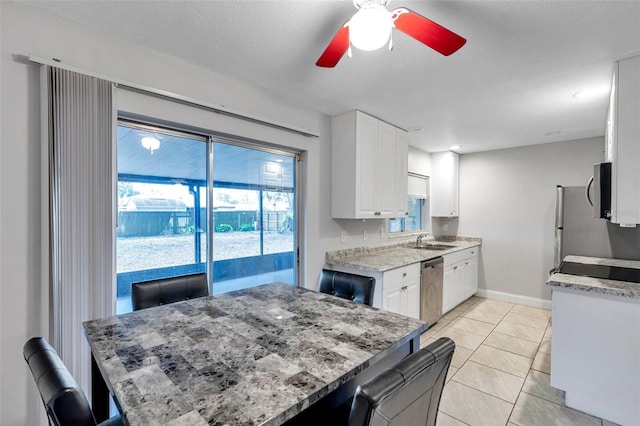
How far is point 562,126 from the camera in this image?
3.41 m

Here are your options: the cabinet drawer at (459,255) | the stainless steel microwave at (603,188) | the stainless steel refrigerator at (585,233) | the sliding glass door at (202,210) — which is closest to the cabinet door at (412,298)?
the cabinet drawer at (459,255)

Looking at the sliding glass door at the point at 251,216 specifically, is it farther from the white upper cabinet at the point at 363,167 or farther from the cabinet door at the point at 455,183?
the cabinet door at the point at 455,183

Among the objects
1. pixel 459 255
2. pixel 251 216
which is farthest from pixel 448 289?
pixel 251 216

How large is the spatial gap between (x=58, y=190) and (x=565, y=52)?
10.2 ft

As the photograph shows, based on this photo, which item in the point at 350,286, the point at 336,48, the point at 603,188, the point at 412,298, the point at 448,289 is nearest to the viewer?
the point at 336,48

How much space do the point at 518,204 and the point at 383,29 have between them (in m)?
4.44

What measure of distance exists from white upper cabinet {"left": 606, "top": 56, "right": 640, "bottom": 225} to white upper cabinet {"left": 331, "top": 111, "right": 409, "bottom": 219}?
1843 mm

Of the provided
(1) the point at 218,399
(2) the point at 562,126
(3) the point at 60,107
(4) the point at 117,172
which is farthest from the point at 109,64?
(2) the point at 562,126

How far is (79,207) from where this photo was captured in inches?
64.6

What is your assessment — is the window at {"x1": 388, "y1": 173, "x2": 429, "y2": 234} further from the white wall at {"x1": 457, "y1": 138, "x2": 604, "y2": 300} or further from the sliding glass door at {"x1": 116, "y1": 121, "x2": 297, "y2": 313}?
the sliding glass door at {"x1": 116, "y1": 121, "x2": 297, "y2": 313}

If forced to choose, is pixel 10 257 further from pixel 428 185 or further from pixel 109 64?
pixel 428 185

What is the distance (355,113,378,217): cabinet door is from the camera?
9.85 ft

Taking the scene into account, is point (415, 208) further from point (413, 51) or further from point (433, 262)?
point (413, 51)

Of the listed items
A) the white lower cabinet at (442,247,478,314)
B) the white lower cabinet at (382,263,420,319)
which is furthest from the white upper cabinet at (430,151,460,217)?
the white lower cabinet at (382,263,420,319)
